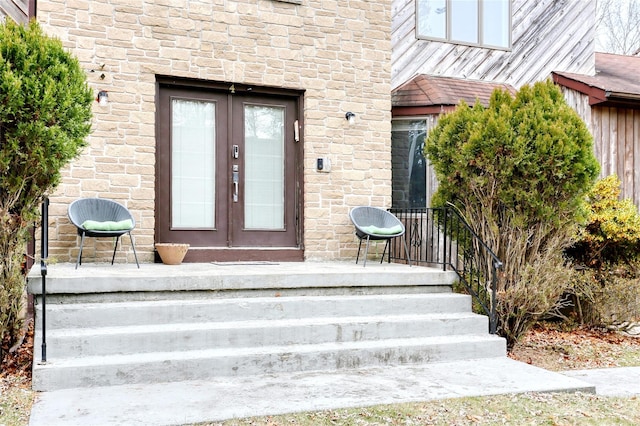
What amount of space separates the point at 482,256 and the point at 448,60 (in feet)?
14.7

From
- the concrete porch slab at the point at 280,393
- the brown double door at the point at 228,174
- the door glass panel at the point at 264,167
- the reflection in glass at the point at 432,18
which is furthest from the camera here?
the reflection in glass at the point at 432,18

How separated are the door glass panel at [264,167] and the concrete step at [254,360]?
2898 mm

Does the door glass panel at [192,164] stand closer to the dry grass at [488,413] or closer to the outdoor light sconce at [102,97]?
the outdoor light sconce at [102,97]

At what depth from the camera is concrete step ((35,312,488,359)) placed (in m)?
4.70

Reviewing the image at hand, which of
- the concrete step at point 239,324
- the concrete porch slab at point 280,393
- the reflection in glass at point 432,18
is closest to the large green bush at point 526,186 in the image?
the concrete step at point 239,324

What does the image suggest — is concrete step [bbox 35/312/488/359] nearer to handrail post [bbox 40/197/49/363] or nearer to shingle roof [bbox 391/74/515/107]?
handrail post [bbox 40/197/49/363]

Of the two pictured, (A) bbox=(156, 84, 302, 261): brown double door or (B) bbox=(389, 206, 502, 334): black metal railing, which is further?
(A) bbox=(156, 84, 302, 261): brown double door

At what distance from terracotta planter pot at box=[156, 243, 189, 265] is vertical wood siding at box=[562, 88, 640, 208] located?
21.0 ft

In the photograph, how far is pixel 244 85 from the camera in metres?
7.72

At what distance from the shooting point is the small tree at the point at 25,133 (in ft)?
15.5

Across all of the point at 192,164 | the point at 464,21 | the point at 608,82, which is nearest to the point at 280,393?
the point at 192,164

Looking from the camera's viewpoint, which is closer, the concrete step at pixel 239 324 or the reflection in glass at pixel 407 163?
the concrete step at pixel 239 324

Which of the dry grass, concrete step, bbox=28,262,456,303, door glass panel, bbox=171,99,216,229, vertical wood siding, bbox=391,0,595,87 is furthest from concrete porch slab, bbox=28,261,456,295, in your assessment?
vertical wood siding, bbox=391,0,595,87

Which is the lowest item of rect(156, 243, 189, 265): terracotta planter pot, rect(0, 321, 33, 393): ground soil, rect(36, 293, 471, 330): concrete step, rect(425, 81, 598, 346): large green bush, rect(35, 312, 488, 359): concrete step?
rect(0, 321, 33, 393): ground soil
